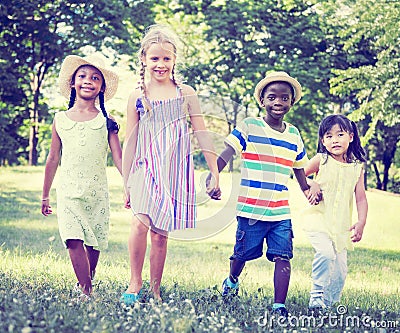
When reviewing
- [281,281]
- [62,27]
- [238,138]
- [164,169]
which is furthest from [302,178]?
[62,27]

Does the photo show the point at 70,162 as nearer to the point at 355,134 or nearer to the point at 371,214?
the point at 355,134

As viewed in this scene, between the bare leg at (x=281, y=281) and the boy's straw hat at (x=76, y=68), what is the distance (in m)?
2.00

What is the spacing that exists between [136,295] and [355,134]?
7.67 feet

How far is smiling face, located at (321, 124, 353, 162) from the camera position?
5246 mm

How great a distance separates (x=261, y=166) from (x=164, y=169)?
0.78 meters

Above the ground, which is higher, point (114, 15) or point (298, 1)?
point (298, 1)

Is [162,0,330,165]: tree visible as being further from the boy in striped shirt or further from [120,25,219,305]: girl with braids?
[120,25,219,305]: girl with braids

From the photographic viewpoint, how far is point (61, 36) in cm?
2344

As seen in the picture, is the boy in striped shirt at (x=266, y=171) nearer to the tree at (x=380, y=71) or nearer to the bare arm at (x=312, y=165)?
the bare arm at (x=312, y=165)

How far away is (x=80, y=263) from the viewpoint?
4.63m

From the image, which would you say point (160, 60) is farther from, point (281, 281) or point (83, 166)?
point (281, 281)

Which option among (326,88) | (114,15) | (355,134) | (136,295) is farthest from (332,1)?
(136,295)

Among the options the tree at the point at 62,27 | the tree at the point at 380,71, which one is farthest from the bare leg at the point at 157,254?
the tree at the point at 62,27

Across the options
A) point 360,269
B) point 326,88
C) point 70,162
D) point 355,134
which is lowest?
point 360,269
